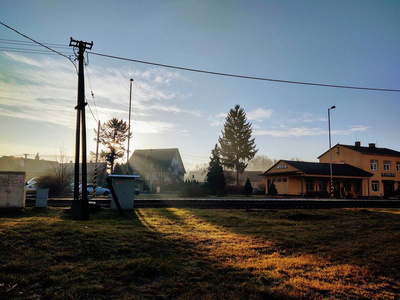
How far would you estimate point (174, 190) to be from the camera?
1813 inches

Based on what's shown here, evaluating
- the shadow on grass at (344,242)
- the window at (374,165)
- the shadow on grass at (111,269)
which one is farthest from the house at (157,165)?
the shadow on grass at (111,269)

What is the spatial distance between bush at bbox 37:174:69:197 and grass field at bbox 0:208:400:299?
67.5ft

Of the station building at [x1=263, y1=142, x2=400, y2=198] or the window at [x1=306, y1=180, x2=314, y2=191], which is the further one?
the window at [x1=306, y1=180, x2=314, y2=191]

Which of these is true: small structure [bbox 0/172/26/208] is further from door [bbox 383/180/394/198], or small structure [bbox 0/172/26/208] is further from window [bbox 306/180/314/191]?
door [bbox 383/180/394/198]

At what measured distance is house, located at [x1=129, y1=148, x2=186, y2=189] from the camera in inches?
1959

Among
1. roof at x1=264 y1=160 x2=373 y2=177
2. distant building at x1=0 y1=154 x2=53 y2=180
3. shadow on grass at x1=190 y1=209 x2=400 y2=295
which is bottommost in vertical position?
shadow on grass at x1=190 y1=209 x2=400 y2=295

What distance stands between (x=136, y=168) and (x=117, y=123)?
426 inches

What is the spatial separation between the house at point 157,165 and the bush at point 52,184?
71.3 feet

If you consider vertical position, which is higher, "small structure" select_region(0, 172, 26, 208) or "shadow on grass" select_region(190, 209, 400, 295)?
"small structure" select_region(0, 172, 26, 208)

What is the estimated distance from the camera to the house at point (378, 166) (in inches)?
1726

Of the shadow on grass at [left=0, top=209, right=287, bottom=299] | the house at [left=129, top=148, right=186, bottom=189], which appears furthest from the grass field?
the house at [left=129, top=148, right=186, bottom=189]

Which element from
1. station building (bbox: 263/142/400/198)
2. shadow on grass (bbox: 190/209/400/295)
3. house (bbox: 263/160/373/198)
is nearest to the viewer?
shadow on grass (bbox: 190/209/400/295)

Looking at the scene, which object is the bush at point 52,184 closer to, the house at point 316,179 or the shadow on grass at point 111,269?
the shadow on grass at point 111,269

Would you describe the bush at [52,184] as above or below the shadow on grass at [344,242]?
above
